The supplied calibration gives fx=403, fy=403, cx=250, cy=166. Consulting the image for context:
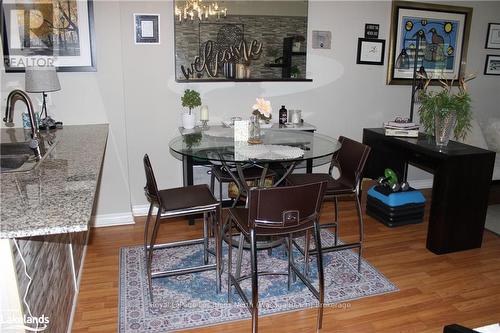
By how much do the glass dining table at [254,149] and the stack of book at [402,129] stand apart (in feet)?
3.12

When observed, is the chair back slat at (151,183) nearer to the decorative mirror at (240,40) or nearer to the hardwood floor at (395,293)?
the hardwood floor at (395,293)

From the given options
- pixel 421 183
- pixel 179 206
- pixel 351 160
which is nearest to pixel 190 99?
pixel 179 206

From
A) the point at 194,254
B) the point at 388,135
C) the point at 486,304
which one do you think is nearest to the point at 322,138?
the point at 388,135

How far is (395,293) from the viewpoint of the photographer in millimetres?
2613

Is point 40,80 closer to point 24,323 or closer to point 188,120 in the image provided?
point 188,120

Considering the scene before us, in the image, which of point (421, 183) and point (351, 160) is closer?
point (351, 160)

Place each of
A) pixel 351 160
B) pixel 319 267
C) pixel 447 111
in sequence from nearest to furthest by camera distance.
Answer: pixel 319 267 < pixel 351 160 < pixel 447 111

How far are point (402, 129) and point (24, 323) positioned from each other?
3287 mm

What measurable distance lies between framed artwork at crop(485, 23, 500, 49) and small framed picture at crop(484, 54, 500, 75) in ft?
0.38

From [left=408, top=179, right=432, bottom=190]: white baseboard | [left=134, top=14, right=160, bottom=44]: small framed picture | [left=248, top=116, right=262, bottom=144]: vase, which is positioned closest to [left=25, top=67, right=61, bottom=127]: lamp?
[left=134, top=14, right=160, bottom=44]: small framed picture

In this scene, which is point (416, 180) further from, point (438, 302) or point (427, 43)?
point (438, 302)

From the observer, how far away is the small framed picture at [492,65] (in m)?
4.71

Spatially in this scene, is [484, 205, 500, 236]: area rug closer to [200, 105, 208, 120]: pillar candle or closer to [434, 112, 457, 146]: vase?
[434, 112, 457, 146]: vase

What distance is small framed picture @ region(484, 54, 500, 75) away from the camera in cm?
471
